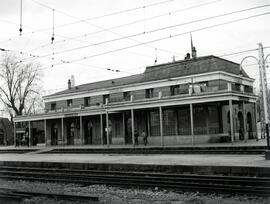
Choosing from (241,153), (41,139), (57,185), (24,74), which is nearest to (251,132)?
(241,153)

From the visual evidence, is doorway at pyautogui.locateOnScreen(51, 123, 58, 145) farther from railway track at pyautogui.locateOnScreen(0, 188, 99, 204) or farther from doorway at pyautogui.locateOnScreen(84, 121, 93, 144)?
railway track at pyautogui.locateOnScreen(0, 188, 99, 204)

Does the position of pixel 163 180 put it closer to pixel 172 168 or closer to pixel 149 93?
pixel 172 168

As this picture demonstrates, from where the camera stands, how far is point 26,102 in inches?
2506

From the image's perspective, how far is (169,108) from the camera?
34.8 m

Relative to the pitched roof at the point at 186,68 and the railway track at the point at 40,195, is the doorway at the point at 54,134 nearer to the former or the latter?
the pitched roof at the point at 186,68

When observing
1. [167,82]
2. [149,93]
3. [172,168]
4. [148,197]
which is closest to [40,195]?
[148,197]

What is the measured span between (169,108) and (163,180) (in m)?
21.1

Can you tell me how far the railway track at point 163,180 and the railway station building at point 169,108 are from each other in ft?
45.1

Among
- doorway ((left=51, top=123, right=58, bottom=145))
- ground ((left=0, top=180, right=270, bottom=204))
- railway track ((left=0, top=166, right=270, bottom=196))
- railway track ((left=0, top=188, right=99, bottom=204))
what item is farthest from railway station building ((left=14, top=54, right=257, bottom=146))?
railway track ((left=0, top=188, right=99, bottom=204))

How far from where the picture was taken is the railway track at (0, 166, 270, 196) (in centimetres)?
1167

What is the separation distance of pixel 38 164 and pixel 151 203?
13.1m

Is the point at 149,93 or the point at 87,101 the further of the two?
the point at 87,101

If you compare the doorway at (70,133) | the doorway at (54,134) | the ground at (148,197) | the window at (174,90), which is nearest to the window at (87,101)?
the doorway at (70,133)

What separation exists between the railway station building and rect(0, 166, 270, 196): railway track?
45.1 ft
